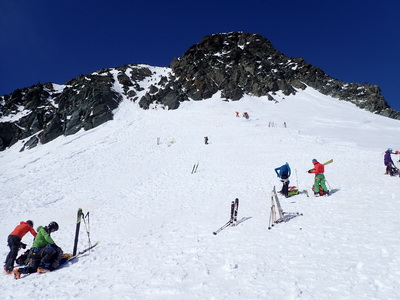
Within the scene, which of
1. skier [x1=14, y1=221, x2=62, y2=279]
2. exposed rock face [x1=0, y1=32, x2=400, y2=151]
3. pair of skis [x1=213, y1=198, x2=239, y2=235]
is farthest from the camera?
exposed rock face [x1=0, y1=32, x2=400, y2=151]

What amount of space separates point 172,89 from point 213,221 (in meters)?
63.8

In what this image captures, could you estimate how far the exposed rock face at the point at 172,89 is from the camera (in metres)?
62.4

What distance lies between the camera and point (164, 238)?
9602 mm

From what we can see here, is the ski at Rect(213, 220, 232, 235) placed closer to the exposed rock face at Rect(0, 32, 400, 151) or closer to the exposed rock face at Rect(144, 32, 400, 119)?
the exposed rock face at Rect(0, 32, 400, 151)

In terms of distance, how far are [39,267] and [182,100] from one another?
6070cm

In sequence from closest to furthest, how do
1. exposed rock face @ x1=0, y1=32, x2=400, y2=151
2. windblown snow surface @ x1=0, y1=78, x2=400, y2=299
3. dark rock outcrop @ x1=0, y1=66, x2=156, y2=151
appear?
windblown snow surface @ x1=0, y1=78, x2=400, y2=299 < dark rock outcrop @ x1=0, y1=66, x2=156, y2=151 < exposed rock face @ x1=0, y1=32, x2=400, y2=151

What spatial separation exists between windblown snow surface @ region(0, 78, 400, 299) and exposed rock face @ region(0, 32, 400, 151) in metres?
31.9

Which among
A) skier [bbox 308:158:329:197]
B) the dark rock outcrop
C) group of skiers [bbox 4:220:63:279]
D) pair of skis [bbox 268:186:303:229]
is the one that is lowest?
group of skiers [bbox 4:220:63:279]

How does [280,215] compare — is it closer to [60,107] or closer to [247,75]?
[60,107]

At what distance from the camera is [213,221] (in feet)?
35.8

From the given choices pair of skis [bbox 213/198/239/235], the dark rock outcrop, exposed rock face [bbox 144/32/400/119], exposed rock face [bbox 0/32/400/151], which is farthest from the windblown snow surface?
exposed rock face [bbox 144/32/400/119]

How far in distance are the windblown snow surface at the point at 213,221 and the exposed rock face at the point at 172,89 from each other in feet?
105

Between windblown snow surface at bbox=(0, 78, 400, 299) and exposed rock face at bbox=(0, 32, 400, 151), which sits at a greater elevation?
exposed rock face at bbox=(0, 32, 400, 151)

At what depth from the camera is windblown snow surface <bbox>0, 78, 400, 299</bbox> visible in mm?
5852
